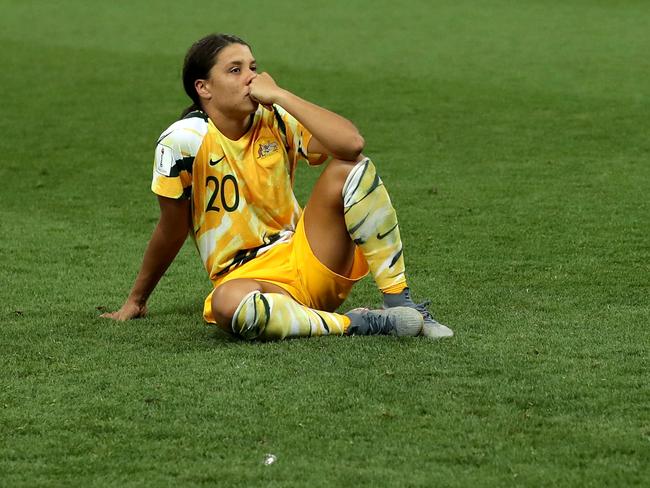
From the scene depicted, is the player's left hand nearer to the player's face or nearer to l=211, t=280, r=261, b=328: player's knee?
the player's face

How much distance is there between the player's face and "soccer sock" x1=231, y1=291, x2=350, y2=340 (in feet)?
2.16

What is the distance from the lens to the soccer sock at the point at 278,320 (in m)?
4.39

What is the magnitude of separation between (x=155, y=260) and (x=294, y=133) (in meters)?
0.65

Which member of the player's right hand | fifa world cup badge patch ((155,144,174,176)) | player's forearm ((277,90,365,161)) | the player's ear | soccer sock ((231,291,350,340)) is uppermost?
the player's ear

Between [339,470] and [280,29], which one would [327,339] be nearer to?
[339,470]

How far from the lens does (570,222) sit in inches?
264

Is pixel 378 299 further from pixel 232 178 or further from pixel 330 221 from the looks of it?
pixel 232 178

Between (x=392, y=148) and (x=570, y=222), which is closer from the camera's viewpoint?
(x=570, y=222)

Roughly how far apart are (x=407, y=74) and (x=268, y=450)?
9183mm

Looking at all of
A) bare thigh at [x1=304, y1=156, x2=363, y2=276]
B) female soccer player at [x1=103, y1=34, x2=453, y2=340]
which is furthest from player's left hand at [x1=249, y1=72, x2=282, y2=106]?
bare thigh at [x1=304, y1=156, x2=363, y2=276]

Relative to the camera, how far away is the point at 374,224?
14.8 feet

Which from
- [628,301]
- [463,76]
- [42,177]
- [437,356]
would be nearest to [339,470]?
[437,356]

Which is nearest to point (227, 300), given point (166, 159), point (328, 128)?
point (166, 159)

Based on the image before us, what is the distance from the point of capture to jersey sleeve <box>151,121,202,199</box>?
181 inches
